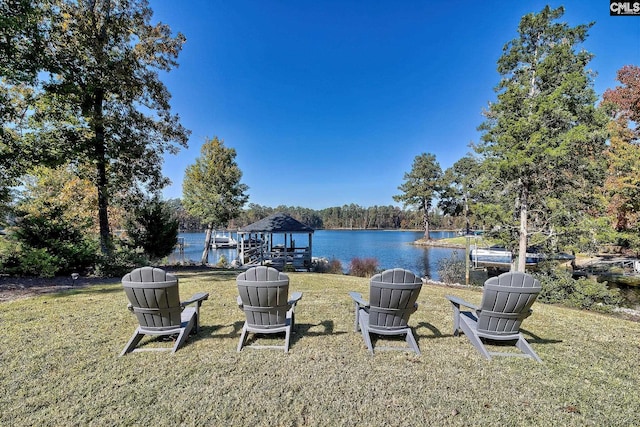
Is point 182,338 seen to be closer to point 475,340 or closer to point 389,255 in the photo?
point 475,340

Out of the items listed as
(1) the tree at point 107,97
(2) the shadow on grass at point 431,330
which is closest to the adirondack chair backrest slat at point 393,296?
(2) the shadow on grass at point 431,330

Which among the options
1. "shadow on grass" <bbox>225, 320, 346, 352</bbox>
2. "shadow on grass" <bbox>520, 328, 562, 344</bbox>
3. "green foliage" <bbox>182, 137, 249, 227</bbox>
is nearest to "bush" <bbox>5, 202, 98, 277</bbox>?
"shadow on grass" <bbox>225, 320, 346, 352</bbox>

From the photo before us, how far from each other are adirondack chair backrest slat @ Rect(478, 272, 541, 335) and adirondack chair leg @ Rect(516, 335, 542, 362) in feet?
0.47

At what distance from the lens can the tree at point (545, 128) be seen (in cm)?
776

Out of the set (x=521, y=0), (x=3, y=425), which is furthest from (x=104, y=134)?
(x=521, y=0)

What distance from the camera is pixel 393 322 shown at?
3.46 meters

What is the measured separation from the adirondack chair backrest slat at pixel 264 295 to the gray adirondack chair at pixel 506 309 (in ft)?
8.11

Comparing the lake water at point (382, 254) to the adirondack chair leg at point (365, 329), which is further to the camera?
the lake water at point (382, 254)

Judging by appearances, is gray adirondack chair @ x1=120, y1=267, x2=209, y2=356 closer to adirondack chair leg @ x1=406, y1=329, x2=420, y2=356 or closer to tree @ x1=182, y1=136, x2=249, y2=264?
adirondack chair leg @ x1=406, y1=329, x2=420, y2=356

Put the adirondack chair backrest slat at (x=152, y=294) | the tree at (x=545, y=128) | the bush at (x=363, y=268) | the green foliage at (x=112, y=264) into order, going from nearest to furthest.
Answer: the adirondack chair backrest slat at (x=152, y=294) < the tree at (x=545, y=128) < the green foliage at (x=112, y=264) < the bush at (x=363, y=268)

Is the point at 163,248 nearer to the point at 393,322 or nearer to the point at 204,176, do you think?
the point at 204,176

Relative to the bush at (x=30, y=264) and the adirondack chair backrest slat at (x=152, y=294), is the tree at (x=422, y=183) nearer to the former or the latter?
the bush at (x=30, y=264)

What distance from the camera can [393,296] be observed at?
3.32 m

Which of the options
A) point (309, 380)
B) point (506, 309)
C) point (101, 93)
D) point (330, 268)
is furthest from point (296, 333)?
point (330, 268)
